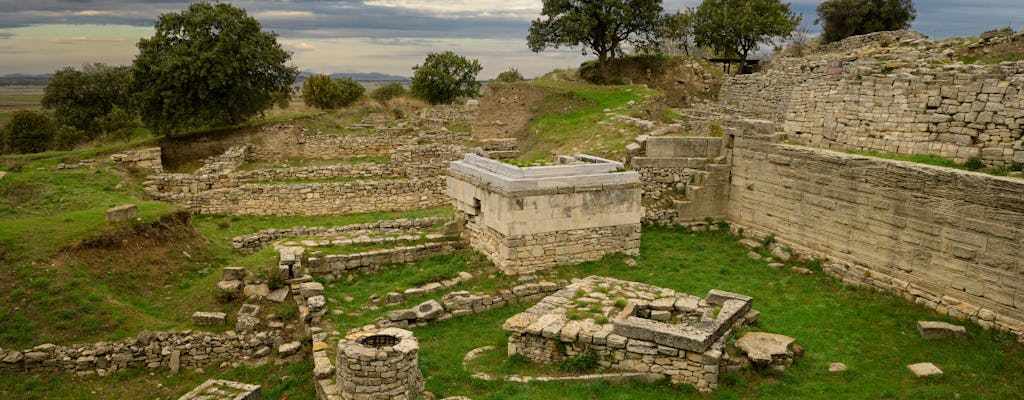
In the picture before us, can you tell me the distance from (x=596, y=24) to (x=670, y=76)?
4.46 m

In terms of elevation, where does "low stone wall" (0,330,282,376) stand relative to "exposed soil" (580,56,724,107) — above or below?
below

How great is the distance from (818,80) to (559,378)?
468 inches

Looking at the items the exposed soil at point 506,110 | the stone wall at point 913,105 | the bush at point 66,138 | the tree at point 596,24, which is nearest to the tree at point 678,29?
the tree at point 596,24

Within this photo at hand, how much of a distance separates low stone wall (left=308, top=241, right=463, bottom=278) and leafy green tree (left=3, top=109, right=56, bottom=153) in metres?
30.2

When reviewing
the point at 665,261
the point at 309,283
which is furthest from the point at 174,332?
the point at 665,261

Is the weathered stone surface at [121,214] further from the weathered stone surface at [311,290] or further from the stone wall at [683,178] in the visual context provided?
the stone wall at [683,178]

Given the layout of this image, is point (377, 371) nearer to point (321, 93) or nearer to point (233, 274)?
point (233, 274)

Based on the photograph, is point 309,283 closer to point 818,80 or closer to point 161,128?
point 818,80

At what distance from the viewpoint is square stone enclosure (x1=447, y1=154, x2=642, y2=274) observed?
12234 mm

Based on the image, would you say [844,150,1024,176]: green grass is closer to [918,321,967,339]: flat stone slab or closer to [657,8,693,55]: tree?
[918,321,967,339]: flat stone slab

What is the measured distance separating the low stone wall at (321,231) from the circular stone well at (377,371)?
26.7 feet

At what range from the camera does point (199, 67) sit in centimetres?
2484

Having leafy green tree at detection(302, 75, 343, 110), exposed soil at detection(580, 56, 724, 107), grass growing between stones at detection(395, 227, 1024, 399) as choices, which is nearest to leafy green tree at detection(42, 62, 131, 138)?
leafy green tree at detection(302, 75, 343, 110)

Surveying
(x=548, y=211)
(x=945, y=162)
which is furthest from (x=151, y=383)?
(x=945, y=162)
